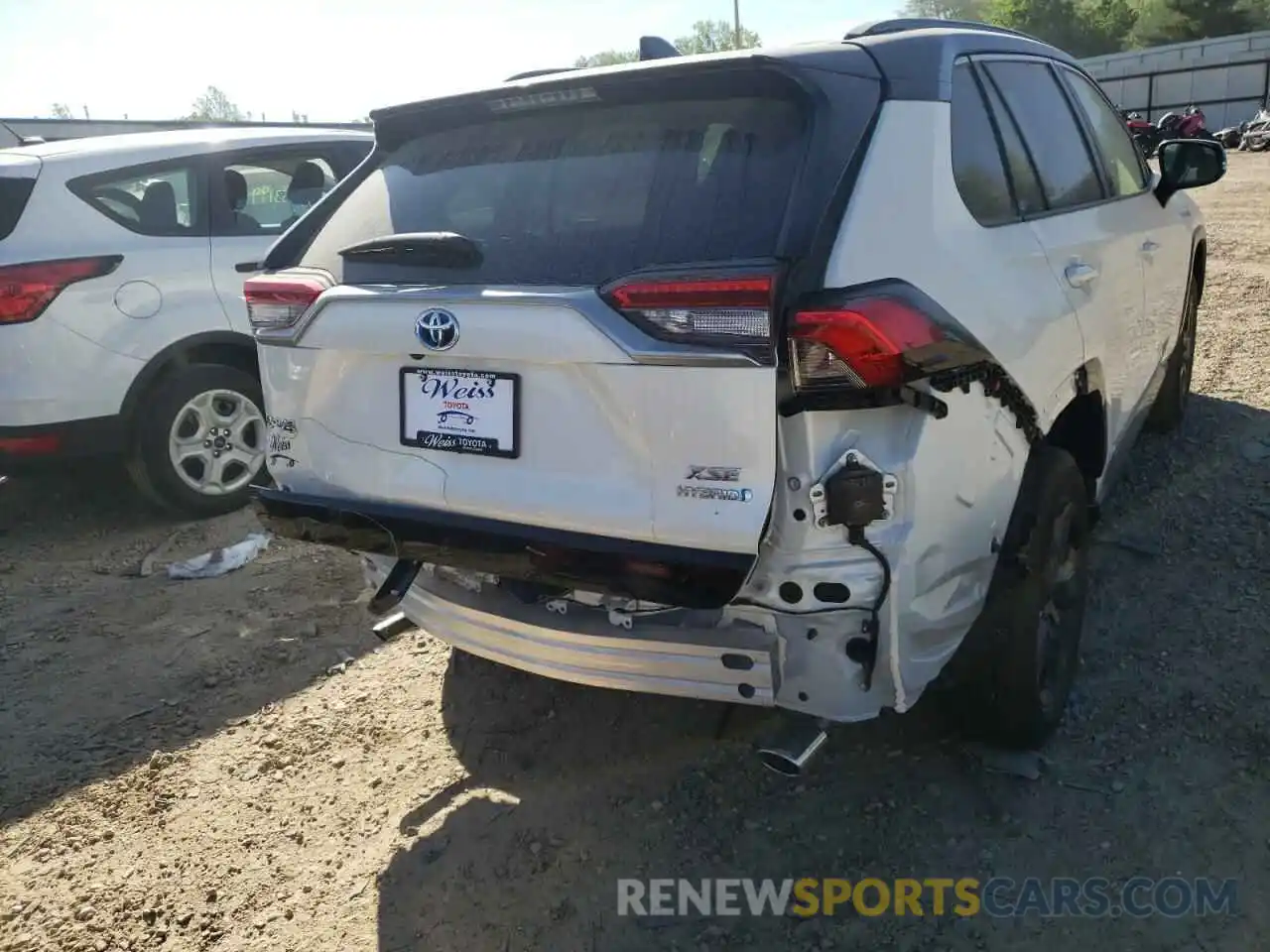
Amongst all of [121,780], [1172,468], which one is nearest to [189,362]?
[121,780]

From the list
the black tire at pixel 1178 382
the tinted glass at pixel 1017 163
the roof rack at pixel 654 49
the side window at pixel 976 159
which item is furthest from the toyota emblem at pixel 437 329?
the black tire at pixel 1178 382

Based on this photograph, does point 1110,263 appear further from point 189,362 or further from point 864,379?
point 189,362

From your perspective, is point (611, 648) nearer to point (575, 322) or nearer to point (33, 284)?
point (575, 322)

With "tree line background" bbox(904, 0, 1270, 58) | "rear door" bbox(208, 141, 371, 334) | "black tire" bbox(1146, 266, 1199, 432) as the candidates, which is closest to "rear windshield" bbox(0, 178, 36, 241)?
"rear door" bbox(208, 141, 371, 334)

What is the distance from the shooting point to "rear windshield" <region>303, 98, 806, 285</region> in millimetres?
2293

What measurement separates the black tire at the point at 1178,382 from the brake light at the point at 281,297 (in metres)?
4.16

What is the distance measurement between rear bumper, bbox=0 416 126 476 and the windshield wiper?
9.46 ft

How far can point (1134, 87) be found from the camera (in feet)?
123

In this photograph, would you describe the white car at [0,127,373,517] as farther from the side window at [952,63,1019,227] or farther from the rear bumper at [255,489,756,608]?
the side window at [952,63,1019,227]

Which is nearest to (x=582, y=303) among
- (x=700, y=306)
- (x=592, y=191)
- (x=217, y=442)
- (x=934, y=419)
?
(x=700, y=306)

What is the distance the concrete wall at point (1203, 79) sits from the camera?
3428 cm

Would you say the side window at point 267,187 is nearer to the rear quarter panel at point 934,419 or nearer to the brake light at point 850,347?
the rear quarter panel at point 934,419

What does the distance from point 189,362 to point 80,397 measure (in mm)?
594

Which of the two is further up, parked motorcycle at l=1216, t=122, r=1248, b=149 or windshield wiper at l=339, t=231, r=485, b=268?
parked motorcycle at l=1216, t=122, r=1248, b=149
